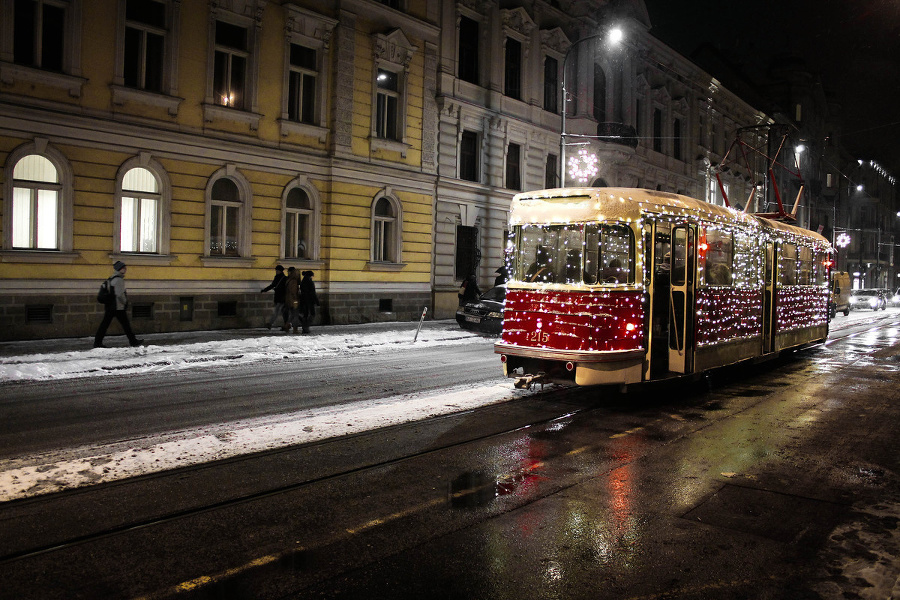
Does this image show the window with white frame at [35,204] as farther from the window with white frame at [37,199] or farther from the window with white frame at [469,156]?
the window with white frame at [469,156]

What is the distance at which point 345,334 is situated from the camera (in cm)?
2025

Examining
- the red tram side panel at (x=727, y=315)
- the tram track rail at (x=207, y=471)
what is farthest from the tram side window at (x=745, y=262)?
the tram track rail at (x=207, y=471)

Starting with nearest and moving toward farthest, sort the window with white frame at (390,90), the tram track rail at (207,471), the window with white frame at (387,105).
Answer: the tram track rail at (207,471) → the window with white frame at (390,90) → the window with white frame at (387,105)

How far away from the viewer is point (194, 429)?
27.7ft

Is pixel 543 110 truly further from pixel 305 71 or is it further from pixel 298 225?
pixel 298 225

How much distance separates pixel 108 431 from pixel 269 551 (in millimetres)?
4437

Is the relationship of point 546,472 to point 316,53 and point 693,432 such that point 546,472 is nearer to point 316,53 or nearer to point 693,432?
point 693,432

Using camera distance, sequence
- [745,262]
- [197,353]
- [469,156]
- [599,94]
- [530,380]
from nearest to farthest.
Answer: [530,380] < [745,262] < [197,353] < [469,156] < [599,94]

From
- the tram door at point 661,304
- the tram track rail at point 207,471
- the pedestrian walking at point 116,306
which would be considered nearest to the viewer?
the tram track rail at point 207,471

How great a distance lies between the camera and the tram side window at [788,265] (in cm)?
1573

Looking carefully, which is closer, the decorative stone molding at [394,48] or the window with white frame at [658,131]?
the decorative stone molding at [394,48]

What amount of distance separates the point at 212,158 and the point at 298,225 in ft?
11.8

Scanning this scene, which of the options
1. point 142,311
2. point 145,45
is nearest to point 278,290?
point 142,311

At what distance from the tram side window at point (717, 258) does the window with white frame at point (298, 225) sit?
13.9m
